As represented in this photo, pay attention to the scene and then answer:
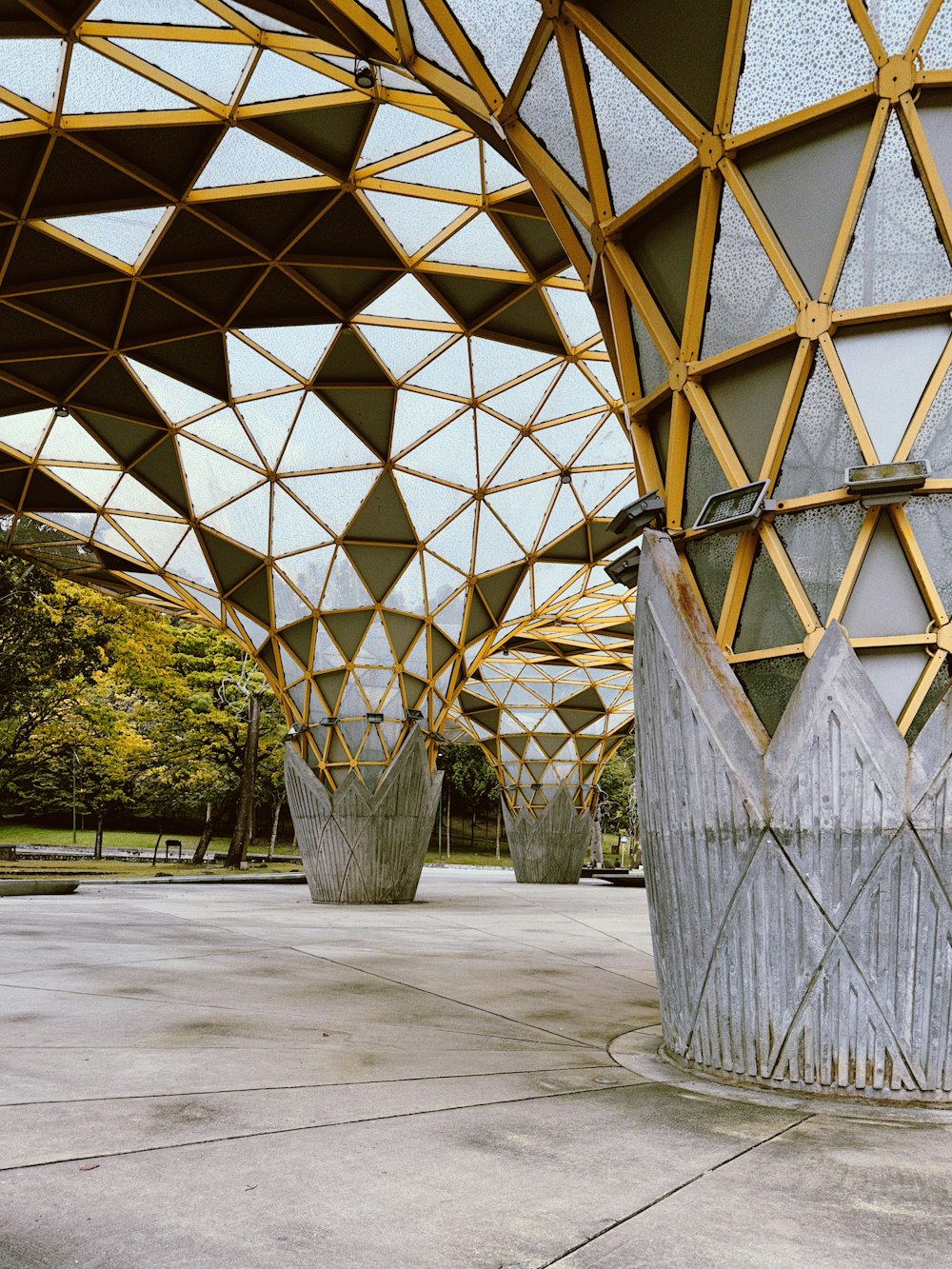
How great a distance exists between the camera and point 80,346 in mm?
20609

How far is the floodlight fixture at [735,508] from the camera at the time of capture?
26.4 feet

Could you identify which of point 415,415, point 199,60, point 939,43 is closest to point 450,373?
point 415,415

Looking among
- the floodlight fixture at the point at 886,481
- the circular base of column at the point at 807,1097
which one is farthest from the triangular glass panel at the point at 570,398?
the circular base of column at the point at 807,1097

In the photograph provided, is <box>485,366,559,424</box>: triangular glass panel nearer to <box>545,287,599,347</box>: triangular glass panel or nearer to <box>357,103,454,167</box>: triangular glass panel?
<box>545,287,599,347</box>: triangular glass panel

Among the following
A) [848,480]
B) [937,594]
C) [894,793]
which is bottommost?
[894,793]

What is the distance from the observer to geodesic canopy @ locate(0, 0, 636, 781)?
14.4 meters

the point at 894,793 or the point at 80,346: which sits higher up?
the point at 80,346

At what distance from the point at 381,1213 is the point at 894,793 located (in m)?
4.73

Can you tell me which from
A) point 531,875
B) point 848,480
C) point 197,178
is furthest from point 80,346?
point 531,875

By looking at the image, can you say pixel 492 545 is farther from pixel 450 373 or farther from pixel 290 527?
pixel 450 373

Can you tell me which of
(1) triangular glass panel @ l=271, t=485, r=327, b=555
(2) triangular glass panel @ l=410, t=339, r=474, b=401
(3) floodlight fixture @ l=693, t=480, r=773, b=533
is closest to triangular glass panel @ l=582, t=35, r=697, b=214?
(3) floodlight fixture @ l=693, t=480, r=773, b=533

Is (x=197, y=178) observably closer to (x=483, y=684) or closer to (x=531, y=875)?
(x=483, y=684)

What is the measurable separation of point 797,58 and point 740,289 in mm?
1784

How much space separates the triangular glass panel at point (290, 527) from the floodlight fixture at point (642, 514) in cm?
1794
